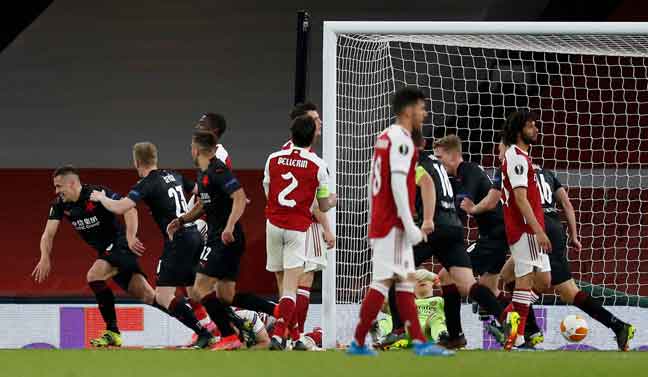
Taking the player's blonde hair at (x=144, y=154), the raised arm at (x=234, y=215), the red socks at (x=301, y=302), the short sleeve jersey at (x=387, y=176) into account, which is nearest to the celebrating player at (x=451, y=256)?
the red socks at (x=301, y=302)

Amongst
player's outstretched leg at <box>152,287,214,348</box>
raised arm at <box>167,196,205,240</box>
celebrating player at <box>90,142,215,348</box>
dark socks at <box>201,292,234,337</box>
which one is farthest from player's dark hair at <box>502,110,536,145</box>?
player's outstretched leg at <box>152,287,214,348</box>

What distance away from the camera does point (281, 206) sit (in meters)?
8.36

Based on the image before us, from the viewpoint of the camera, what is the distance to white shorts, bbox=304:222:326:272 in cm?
846

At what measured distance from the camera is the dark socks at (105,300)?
378 inches

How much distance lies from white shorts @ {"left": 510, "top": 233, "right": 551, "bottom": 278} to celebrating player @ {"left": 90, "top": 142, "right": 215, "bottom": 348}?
99.6 inches

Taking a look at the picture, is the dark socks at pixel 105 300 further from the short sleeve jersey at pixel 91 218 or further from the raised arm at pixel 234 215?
the raised arm at pixel 234 215

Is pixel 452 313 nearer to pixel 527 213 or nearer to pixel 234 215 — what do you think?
pixel 527 213

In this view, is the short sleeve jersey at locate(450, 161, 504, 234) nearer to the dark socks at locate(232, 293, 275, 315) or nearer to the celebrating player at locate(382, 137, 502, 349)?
the celebrating player at locate(382, 137, 502, 349)

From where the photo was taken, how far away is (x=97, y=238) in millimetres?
9695

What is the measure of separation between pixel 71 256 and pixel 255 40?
3754mm

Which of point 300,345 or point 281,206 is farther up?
point 281,206

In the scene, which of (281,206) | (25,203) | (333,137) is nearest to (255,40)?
(25,203)

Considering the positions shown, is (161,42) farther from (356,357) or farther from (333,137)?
(356,357)

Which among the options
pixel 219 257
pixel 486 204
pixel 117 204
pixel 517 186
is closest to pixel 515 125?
pixel 517 186
